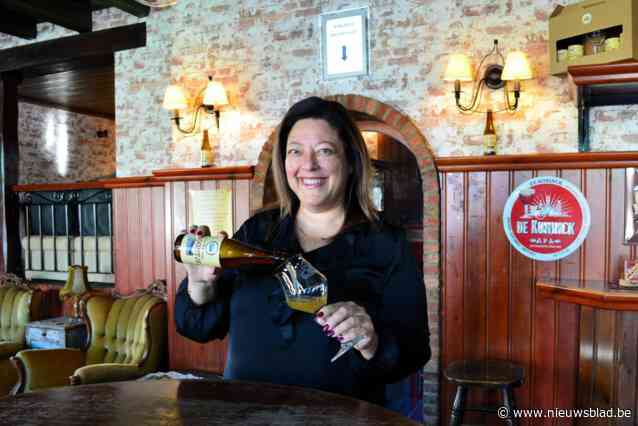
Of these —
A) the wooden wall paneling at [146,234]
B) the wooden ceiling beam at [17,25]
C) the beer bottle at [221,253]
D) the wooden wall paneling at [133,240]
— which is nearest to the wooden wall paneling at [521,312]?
the beer bottle at [221,253]

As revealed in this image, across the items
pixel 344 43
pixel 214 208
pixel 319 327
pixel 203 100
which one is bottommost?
pixel 319 327

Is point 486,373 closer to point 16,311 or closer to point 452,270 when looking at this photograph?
point 452,270

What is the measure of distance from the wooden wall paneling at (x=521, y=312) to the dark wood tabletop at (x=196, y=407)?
2.68 m

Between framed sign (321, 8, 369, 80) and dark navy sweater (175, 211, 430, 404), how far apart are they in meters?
2.76

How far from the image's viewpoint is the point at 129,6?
492cm

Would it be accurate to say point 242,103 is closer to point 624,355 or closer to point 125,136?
point 125,136

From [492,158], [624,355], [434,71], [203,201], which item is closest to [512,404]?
[624,355]

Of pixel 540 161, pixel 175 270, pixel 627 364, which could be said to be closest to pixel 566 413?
pixel 627 364

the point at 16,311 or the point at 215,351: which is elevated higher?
the point at 16,311

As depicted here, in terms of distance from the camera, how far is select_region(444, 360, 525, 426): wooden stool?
10.1ft

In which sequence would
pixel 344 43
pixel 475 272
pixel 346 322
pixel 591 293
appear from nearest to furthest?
pixel 346 322 → pixel 591 293 → pixel 475 272 → pixel 344 43

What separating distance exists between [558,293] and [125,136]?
13.9ft

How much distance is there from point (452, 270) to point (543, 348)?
0.77m

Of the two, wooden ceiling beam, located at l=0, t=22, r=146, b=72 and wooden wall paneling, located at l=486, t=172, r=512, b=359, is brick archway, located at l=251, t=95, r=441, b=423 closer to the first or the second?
wooden wall paneling, located at l=486, t=172, r=512, b=359
